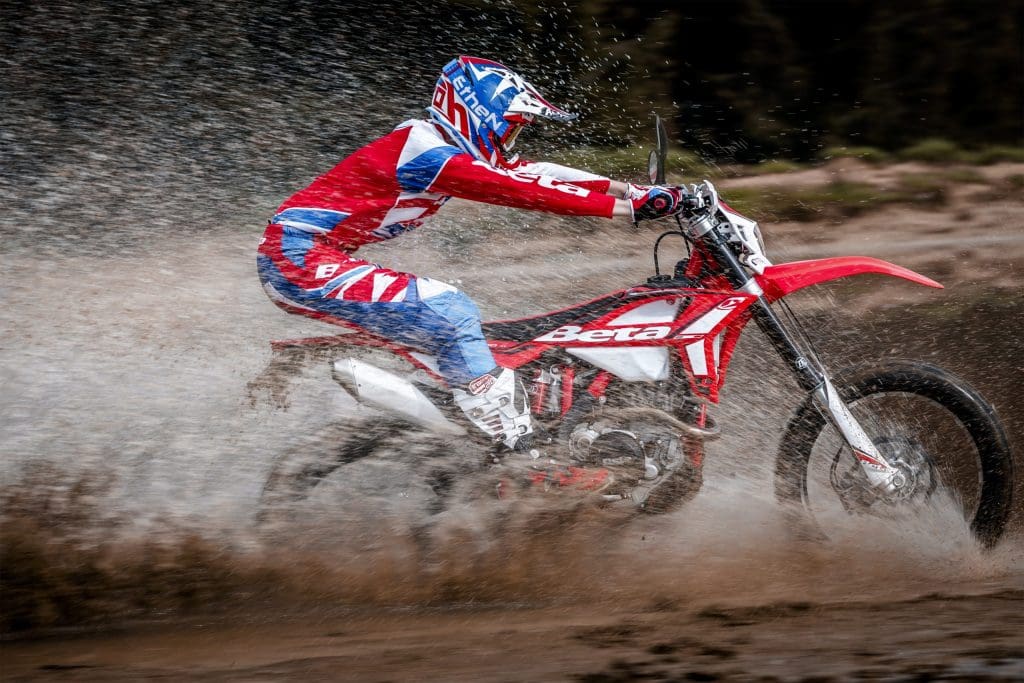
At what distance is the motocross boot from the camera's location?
3523 millimetres

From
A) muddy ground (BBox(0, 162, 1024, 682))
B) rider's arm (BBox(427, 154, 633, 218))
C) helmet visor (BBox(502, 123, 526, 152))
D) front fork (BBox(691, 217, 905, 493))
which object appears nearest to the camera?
muddy ground (BBox(0, 162, 1024, 682))

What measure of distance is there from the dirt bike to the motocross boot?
0.14ft

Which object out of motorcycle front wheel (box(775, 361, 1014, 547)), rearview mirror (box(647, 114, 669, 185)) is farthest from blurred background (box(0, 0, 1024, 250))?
motorcycle front wheel (box(775, 361, 1014, 547))

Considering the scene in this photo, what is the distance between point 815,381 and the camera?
3.51 m

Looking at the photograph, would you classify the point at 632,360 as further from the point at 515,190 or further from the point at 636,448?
the point at 515,190

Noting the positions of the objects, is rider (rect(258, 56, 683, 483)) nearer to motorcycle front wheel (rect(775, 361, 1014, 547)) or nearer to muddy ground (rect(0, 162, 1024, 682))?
muddy ground (rect(0, 162, 1024, 682))

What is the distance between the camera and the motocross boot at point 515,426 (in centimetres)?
352

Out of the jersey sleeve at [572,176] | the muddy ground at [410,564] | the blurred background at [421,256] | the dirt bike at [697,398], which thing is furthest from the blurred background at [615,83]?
the dirt bike at [697,398]

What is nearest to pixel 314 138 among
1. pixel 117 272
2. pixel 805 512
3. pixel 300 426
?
pixel 117 272

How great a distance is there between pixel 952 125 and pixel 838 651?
20.4ft

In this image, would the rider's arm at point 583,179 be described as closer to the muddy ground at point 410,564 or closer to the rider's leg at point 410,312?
the rider's leg at point 410,312

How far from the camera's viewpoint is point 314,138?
Result: 7.88 meters

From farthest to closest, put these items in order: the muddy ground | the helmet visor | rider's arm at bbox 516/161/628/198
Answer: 1. rider's arm at bbox 516/161/628/198
2. the helmet visor
3. the muddy ground

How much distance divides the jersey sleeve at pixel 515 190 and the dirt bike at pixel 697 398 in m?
0.37
